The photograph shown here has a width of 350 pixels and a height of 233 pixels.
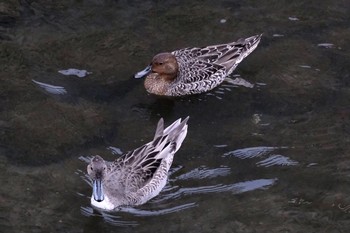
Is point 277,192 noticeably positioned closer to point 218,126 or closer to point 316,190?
point 316,190

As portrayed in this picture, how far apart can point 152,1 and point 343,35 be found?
120 inches

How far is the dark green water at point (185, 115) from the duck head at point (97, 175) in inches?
10.3

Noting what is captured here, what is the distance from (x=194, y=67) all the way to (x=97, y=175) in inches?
143

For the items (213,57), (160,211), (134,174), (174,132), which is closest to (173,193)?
(160,211)

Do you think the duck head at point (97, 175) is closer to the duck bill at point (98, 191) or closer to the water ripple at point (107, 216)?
the duck bill at point (98, 191)

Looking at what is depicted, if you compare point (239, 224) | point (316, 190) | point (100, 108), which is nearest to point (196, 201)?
point (239, 224)

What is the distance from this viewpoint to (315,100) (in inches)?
466

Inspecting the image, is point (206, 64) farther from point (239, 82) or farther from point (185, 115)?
point (185, 115)

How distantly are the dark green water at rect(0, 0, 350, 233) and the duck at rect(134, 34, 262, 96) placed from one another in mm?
155

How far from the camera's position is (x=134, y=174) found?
10.2 meters

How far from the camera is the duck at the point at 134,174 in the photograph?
9.61 m

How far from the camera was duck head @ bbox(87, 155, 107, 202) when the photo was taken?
954 cm

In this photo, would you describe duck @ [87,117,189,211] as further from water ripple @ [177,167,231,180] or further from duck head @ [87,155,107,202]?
water ripple @ [177,167,231,180]

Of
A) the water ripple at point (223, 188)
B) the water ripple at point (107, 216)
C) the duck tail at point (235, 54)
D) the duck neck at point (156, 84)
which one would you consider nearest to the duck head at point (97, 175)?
the water ripple at point (107, 216)
